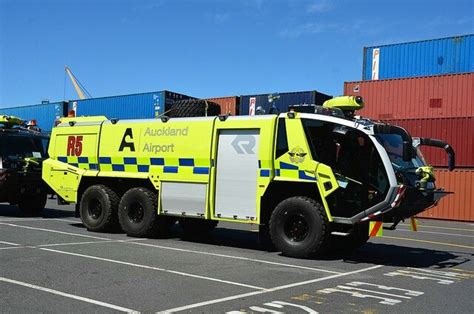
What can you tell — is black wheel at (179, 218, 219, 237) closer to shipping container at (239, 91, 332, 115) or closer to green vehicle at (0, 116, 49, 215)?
green vehicle at (0, 116, 49, 215)

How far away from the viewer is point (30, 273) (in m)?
7.13

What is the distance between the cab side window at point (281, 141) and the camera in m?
9.31

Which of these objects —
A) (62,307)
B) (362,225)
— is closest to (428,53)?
(362,225)

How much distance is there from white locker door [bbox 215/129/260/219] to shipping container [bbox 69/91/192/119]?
16.7m

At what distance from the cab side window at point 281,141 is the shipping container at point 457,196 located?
13.6 metres

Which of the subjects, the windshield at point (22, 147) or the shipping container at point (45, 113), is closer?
the windshield at point (22, 147)

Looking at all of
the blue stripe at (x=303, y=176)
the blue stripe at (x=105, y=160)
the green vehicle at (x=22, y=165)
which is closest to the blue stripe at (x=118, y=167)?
the blue stripe at (x=105, y=160)

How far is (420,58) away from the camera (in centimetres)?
2442

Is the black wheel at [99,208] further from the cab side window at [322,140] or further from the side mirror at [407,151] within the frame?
the side mirror at [407,151]

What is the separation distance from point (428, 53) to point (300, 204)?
1785cm

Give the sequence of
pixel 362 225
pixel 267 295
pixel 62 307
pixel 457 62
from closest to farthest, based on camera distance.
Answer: pixel 62 307, pixel 267 295, pixel 362 225, pixel 457 62

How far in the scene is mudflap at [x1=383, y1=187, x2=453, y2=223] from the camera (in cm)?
849

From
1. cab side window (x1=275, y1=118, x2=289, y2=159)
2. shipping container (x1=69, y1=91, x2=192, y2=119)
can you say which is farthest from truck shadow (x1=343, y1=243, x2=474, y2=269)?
shipping container (x1=69, y1=91, x2=192, y2=119)

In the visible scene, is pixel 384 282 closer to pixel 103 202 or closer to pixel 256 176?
pixel 256 176
